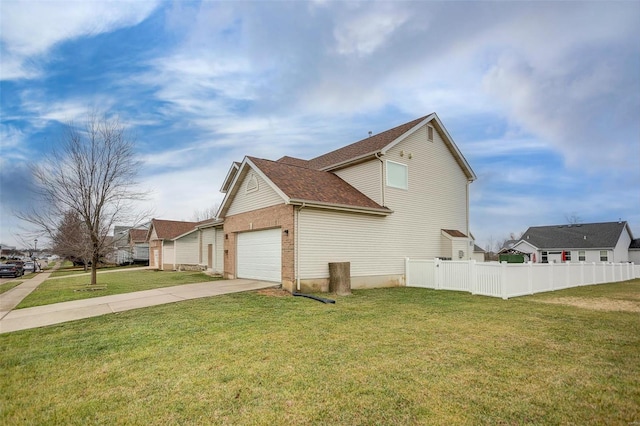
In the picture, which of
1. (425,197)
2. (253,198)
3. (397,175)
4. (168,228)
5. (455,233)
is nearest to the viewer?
(253,198)

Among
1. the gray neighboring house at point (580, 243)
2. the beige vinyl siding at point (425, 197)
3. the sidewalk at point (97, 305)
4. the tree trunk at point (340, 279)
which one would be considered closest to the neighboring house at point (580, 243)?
the gray neighboring house at point (580, 243)

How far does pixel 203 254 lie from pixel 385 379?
27582mm

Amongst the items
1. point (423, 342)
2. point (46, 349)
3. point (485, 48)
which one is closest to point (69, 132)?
point (46, 349)

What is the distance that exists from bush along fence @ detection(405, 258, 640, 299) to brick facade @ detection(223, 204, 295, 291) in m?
6.59

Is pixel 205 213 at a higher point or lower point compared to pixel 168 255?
higher

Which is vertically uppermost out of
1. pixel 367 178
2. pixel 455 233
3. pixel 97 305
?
pixel 367 178

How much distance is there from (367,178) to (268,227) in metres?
5.56

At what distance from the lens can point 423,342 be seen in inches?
251

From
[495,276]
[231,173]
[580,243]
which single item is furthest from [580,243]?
[231,173]

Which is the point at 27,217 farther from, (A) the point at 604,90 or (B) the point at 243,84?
(A) the point at 604,90

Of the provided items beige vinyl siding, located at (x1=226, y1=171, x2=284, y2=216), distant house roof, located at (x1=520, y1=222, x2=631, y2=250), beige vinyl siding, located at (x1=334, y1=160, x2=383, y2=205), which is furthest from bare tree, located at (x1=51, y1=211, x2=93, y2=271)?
distant house roof, located at (x1=520, y1=222, x2=631, y2=250)

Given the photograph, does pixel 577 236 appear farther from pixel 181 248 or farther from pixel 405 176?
pixel 181 248

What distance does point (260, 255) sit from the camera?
15.4m

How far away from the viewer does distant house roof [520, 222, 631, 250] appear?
40.6 meters
